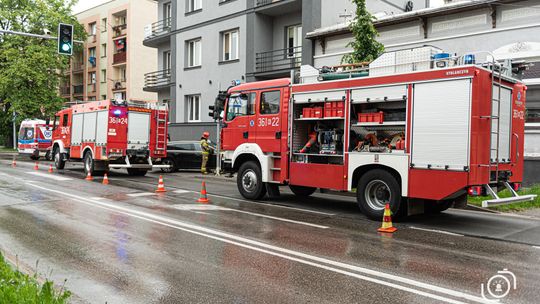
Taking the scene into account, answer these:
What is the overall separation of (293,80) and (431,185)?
420 cm

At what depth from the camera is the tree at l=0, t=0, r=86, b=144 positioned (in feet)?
130

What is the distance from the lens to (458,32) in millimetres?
15766

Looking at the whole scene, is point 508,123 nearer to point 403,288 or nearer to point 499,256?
point 499,256

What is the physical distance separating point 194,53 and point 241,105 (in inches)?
663

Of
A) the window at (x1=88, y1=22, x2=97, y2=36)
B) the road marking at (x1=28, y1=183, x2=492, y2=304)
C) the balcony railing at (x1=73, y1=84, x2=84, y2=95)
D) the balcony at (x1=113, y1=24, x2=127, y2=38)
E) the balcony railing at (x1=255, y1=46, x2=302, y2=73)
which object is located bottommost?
the road marking at (x1=28, y1=183, x2=492, y2=304)

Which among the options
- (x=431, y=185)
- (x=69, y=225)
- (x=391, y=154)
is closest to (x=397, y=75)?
(x=391, y=154)

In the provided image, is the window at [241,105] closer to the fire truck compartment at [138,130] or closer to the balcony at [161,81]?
the fire truck compartment at [138,130]

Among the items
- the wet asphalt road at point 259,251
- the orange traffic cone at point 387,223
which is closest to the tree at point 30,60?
the wet asphalt road at point 259,251

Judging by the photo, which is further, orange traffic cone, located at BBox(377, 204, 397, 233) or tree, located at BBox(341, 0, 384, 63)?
tree, located at BBox(341, 0, 384, 63)

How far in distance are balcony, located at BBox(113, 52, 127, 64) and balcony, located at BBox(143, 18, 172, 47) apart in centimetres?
1470

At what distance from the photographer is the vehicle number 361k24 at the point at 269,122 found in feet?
37.0

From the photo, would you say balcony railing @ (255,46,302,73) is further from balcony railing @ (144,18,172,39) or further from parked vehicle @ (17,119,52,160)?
parked vehicle @ (17,119,52,160)

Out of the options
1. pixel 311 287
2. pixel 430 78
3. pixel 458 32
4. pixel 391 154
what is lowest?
pixel 311 287
